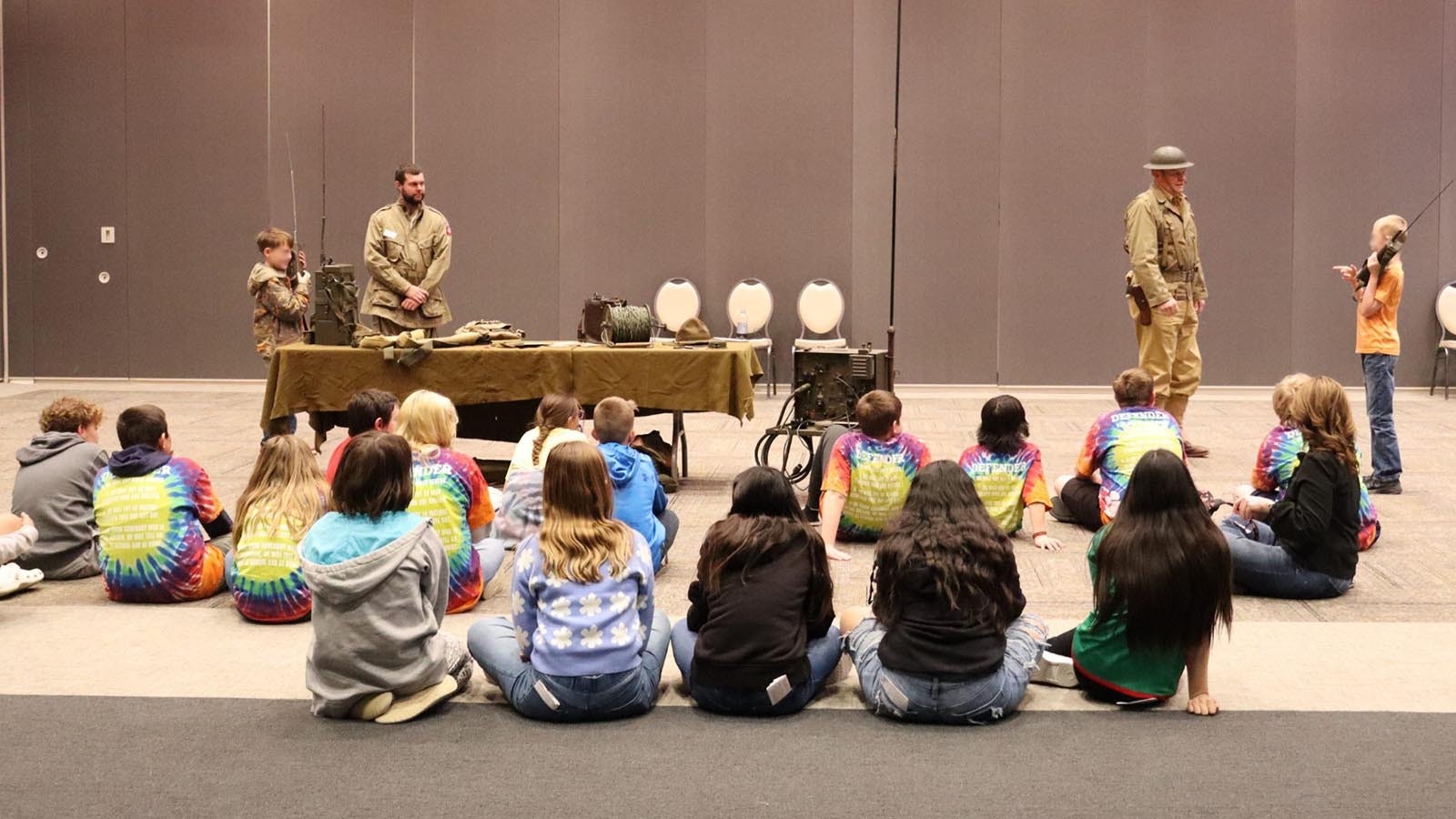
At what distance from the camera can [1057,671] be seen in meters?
4.20

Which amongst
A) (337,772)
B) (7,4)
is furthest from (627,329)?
(7,4)

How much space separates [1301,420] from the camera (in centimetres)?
503

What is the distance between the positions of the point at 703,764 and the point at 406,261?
5632 millimetres

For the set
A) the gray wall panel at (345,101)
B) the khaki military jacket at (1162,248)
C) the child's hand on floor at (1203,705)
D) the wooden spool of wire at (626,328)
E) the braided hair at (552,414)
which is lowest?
the child's hand on floor at (1203,705)

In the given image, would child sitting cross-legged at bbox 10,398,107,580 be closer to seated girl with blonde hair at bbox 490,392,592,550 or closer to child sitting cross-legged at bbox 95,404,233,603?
child sitting cross-legged at bbox 95,404,233,603

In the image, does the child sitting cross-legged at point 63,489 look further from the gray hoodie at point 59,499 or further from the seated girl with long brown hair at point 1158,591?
the seated girl with long brown hair at point 1158,591

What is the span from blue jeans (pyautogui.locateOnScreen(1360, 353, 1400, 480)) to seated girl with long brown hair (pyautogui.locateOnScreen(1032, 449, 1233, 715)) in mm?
3942

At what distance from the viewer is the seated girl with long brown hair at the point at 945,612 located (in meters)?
3.82

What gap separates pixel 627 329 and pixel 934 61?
236 inches

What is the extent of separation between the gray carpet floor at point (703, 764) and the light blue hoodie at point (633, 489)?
4.58ft

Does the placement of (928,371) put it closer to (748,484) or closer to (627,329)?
(627,329)

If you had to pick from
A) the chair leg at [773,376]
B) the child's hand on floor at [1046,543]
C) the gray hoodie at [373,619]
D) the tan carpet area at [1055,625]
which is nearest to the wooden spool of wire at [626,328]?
the tan carpet area at [1055,625]

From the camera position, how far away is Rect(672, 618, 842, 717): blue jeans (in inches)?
156

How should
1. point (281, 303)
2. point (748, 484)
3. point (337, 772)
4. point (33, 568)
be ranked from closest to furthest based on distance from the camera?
point (337, 772) < point (748, 484) < point (33, 568) < point (281, 303)
